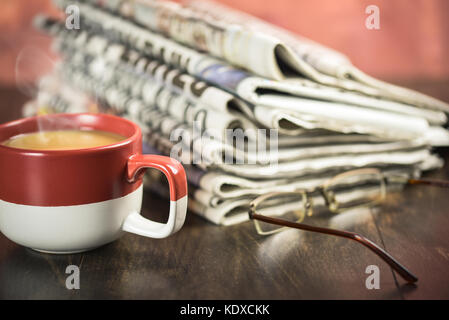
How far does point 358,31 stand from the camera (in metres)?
1.36

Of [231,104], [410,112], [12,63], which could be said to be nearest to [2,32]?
[12,63]

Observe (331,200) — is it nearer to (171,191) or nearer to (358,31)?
(171,191)

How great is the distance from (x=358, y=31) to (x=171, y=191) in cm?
102

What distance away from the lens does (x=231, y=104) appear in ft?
2.03

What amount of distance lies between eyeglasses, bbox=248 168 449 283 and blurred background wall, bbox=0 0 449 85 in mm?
698

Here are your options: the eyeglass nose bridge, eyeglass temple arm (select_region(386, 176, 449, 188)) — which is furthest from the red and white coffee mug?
eyeglass temple arm (select_region(386, 176, 449, 188))

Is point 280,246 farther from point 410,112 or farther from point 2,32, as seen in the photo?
point 2,32

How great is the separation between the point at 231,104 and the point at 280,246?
177 mm

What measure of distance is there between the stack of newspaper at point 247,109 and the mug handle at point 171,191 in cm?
10

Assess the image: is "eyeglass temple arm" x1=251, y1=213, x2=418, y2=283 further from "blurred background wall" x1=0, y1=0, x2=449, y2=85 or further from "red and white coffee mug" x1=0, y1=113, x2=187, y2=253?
"blurred background wall" x1=0, y1=0, x2=449, y2=85

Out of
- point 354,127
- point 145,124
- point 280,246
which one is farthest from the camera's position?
point 145,124

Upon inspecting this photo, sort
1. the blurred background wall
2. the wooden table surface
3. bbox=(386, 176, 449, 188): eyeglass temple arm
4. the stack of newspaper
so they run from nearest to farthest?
the wooden table surface → the stack of newspaper → bbox=(386, 176, 449, 188): eyeglass temple arm → the blurred background wall

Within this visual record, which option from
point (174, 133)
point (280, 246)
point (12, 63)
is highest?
point (12, 63)

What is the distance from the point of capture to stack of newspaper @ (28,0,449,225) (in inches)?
23.3
